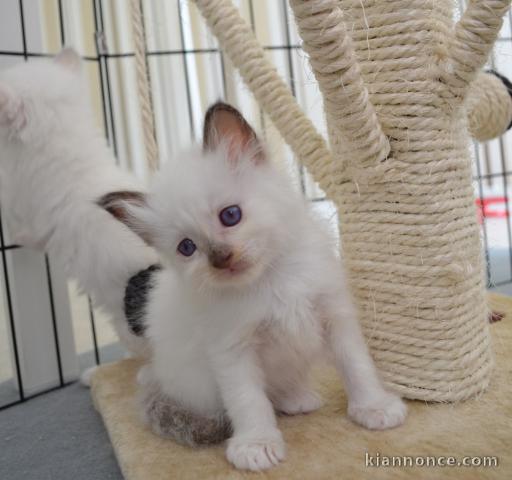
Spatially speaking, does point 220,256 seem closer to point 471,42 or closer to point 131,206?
point 131,206

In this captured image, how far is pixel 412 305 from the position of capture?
1160 mm

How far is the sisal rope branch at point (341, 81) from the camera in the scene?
3.08 feet

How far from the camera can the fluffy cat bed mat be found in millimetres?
946

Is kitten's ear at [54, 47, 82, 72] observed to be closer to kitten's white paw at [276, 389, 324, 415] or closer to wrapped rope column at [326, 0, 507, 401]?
wrapped rope column at [326, 0, 507, 401]

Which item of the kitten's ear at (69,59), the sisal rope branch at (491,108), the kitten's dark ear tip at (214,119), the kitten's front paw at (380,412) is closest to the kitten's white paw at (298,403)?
the kitten's front paw at (380,412)

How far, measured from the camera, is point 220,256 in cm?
94

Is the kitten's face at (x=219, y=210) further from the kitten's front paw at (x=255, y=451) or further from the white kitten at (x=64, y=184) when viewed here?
the white kitten at (x=64, y=184)

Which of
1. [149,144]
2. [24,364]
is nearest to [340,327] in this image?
[149,144]

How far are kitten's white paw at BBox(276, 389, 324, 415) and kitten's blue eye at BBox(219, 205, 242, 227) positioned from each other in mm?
447

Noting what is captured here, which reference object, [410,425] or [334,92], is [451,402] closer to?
[410,425]

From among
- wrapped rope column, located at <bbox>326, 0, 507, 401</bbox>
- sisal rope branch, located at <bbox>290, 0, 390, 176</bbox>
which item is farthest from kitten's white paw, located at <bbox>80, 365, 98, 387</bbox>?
sisal rope branch, located at <bbox>290, 0, 390, 176</bbox>

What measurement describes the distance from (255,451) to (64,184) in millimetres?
976

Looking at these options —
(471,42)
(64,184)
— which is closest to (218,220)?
(471,42)

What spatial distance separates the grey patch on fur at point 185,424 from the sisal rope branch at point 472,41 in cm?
80
